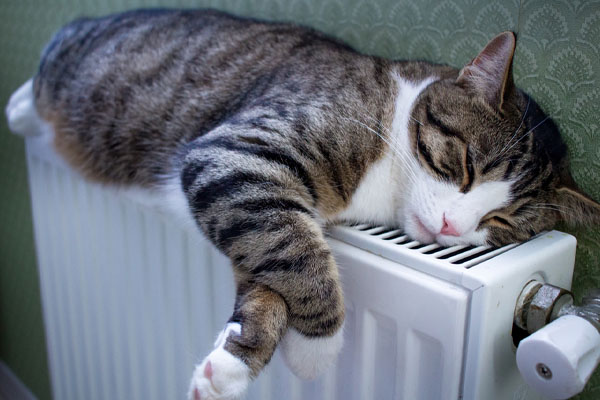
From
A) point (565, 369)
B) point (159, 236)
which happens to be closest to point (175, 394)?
point (159, 236)

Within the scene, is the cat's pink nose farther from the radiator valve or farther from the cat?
the radiator valve

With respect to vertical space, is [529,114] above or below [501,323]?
above

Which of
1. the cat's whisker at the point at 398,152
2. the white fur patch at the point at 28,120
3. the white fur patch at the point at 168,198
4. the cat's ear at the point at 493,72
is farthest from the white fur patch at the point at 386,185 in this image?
the white fur patch at the point at 28,120

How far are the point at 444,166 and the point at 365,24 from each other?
0.38m

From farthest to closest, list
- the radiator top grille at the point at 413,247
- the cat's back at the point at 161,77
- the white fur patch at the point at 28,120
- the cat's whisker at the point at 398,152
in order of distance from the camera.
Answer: the white fur patch at the point at 28,120, the cat's back at the point at 161,77, the cat's whisker at the point at 398,152, the radiator top grille at the point at 413,247

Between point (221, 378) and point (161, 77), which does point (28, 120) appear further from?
point (221, 378)

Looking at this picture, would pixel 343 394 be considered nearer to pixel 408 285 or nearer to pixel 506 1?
pixel 408 285

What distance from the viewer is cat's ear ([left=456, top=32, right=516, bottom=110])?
26.1 inches

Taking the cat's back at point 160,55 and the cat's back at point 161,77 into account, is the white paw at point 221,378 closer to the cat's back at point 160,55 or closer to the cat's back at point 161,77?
the cat's back at point 161,77

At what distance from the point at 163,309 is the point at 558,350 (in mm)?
685

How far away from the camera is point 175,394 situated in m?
1.01

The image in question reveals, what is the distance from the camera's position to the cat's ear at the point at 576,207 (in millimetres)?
677

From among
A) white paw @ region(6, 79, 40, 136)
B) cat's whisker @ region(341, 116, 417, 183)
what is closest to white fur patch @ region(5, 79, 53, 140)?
white paw @ region(6, 79, 40, 136)

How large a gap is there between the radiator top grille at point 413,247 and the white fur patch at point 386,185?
4 cm
